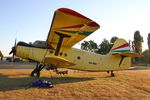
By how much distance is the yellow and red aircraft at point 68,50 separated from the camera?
923cm

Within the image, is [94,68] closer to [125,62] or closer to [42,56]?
[125,62]

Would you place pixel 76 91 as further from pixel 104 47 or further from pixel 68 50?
pixel 104 47

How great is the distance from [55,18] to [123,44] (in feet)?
31.2

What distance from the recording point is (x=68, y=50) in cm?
1388

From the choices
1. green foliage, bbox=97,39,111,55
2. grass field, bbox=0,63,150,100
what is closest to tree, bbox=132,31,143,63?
green foliage, bbox=97,39,111,55

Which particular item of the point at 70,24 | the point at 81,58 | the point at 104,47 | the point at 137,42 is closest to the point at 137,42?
the point at 137,42

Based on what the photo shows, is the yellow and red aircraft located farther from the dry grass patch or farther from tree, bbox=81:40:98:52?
tree, bbox=81:40:98:52

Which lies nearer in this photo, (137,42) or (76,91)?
(76,91)

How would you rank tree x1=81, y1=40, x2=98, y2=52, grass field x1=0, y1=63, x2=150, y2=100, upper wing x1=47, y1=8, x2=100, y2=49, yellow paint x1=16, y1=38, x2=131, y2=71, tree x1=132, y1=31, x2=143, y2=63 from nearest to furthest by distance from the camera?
grass field x1=0, y1=63, x2=150, y2=100 → upper wing x1=47, y1=8, x2=100, y2=49 → yellow paint x1=16, y1=38, x2=131, y2=71 → tree x1=132, y1=31, x2=143, y2=63 → tree x1=81, y1=40, x2=98, y2=52

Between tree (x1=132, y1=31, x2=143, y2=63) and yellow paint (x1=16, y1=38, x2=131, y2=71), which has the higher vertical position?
tree (x1=132, y1=31, x2=143, y2=63)

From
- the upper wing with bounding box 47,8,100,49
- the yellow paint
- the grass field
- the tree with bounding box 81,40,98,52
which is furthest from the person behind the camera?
the tree with bounding box 81,40,98,52

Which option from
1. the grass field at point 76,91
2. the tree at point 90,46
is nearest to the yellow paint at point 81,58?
the grass field at point 76,91

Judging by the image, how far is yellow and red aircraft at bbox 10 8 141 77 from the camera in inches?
363

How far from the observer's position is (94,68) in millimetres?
14547
